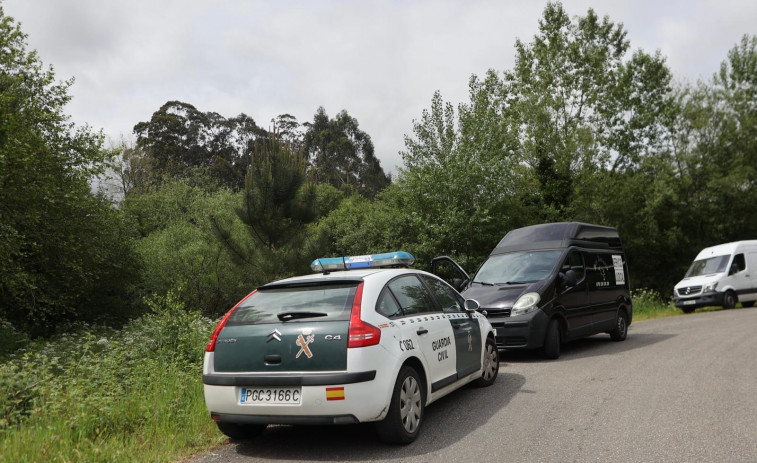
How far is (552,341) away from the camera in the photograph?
32.5 ft

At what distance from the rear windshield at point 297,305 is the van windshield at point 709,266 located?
21541 mm

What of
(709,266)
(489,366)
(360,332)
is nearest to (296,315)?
(360,332)

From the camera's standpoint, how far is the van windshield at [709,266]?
22.5m

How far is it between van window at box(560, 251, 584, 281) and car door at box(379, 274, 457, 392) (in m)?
5.04

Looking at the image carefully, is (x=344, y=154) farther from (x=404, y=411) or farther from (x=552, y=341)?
(x=404, y=411)

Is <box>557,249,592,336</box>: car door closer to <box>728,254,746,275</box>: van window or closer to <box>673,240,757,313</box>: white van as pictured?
<box>673,240,757,313</box>: white van

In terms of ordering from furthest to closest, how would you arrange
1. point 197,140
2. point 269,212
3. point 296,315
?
1. point 197,140
2. point 269,212
3. point 296,315

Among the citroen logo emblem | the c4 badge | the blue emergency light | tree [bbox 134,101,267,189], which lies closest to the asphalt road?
the c4 badge

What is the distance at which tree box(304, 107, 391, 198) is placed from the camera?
7212 centimetres

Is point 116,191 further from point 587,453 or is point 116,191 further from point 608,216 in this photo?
point 587,453

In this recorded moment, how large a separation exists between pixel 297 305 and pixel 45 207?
14.9 m

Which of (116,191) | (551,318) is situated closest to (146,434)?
(551,318)

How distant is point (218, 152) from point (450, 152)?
156ft

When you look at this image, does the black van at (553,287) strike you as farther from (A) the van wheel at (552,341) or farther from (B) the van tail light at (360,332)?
(B) the van tail light at (360,332)
